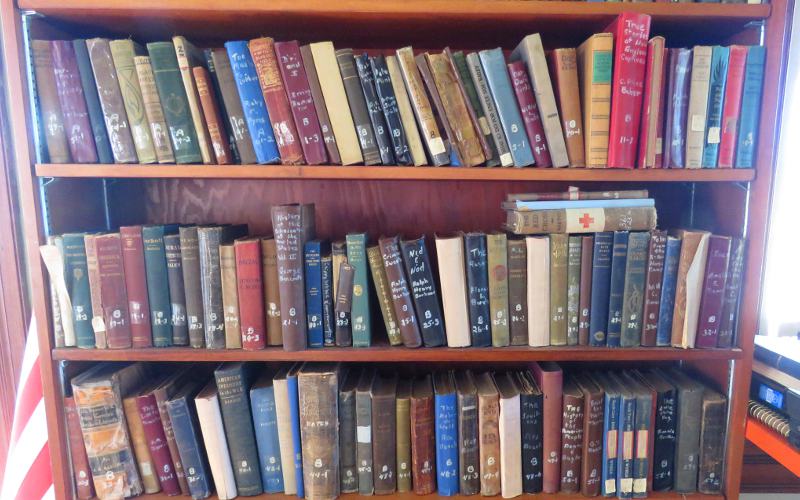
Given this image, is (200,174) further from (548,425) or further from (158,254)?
(548,425)

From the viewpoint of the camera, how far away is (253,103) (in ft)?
3.00

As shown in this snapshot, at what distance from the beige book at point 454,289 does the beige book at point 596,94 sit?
313 mm

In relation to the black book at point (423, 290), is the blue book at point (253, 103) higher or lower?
higher

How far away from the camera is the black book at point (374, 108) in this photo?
0.92 meters

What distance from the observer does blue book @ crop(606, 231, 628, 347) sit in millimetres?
944

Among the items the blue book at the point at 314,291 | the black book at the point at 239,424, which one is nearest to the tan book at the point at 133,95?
the blue book at the point at 314,291

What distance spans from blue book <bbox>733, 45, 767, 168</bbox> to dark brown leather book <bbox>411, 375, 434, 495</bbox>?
79 cm

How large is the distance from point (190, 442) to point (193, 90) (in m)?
0.73

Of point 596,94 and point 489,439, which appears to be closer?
point 596,94

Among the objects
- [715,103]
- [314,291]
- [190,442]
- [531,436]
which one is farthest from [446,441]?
[715,103]

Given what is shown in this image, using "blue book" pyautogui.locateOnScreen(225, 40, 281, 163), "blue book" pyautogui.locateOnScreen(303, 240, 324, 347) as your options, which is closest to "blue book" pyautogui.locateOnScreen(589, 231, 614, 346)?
"blue book" pyautogui.locateOnScreen(303, 240, 324, 347)

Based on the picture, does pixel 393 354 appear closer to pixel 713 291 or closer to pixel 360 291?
pixel 360 291

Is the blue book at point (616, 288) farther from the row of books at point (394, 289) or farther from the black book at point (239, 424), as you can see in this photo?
the black book at point (239, 424)

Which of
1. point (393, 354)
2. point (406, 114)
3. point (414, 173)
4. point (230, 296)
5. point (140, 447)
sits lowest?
point (140, 447)
